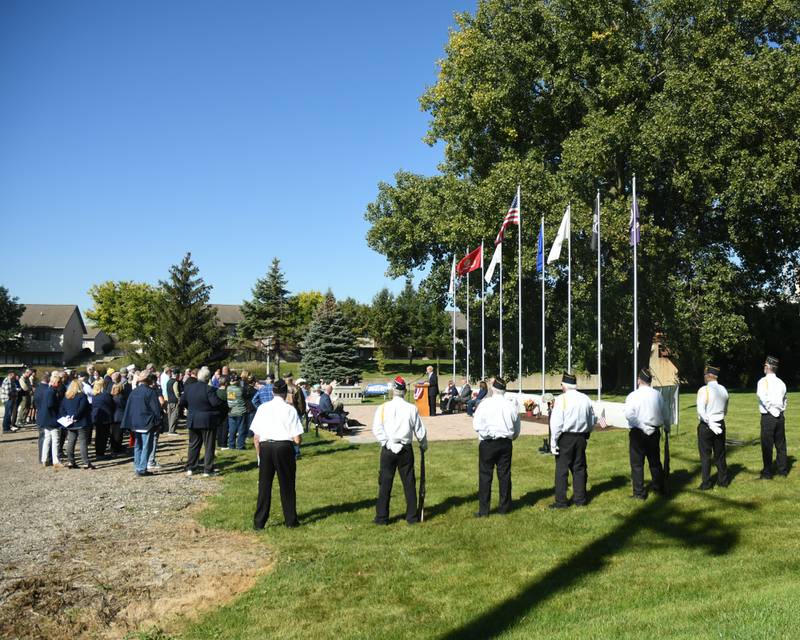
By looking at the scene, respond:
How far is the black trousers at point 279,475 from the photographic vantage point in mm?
9062

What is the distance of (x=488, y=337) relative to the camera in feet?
121

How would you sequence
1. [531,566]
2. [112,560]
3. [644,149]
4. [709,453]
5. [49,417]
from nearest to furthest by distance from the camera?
[531,566] → [112,560] → [709,453] → [49,417] → [644,149]

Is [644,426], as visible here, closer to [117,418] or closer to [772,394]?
[772,394]

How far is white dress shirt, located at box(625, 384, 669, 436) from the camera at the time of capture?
9.77 m

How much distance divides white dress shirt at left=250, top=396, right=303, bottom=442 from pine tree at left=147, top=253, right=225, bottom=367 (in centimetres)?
3749

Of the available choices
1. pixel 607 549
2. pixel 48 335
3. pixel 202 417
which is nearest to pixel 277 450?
pixel 607 549

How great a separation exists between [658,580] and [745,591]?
30.7 inches

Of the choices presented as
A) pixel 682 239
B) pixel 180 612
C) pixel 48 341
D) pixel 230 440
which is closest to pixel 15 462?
pixel 230 440

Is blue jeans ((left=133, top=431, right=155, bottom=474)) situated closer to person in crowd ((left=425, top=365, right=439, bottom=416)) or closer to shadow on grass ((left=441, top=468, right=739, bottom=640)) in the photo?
Result: shadow on grass ((left=441, top=468, right=739, bottom=640))

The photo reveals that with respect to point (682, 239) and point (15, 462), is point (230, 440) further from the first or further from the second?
point (682, 239)

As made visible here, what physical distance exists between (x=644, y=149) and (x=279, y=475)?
74.5 ft

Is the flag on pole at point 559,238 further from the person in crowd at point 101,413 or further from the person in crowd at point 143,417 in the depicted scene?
the person in crowd at point 101,413

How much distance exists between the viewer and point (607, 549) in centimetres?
778

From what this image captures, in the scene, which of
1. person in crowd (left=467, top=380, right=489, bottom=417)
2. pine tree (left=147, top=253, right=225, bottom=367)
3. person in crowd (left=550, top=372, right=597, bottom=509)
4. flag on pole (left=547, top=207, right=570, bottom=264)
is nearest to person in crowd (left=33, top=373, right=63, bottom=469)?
person in crowd (left=550, top=372, right=597, bottom=509)
